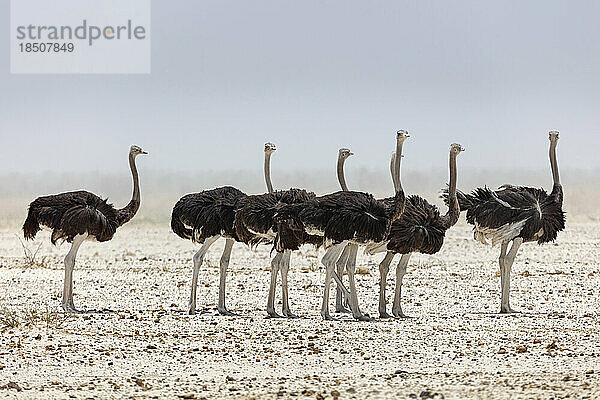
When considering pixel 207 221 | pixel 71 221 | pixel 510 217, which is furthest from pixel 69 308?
pixel 510 217

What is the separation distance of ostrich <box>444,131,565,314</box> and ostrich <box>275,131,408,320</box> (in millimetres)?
2080

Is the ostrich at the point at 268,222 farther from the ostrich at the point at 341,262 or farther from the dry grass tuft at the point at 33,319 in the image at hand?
the dry grass tuft at the point at 33,319

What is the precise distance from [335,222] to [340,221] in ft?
0.22

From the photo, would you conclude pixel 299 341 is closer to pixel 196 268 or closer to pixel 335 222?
pixel 335 222

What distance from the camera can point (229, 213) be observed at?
15648mm

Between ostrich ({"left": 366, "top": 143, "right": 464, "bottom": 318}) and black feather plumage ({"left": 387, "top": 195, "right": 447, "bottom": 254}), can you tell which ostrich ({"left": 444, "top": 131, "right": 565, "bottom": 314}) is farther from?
black feather plumage ({"left": 387, "top": 195, "right": 447, "bottom": 254})

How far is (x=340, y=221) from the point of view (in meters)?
14.1

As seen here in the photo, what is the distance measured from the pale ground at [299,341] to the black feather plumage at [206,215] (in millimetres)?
1175

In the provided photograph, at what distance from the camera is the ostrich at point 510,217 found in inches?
622

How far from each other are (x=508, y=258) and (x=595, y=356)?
175 inches

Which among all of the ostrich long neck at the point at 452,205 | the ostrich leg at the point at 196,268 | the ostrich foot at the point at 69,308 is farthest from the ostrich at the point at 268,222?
the ostrich foot at the point at 69,308

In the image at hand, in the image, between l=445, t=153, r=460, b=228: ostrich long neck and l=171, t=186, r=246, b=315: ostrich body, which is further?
l=171, t=186, r=246, b=315: ostrich body

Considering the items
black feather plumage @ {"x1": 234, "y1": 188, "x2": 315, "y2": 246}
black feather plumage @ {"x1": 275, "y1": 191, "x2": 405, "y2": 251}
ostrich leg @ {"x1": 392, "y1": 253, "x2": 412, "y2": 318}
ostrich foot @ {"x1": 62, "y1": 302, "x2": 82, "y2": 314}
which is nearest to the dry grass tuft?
ostrich foot @ {"x1": 62, "y1": 302, "x2": 82, "y2": 314}

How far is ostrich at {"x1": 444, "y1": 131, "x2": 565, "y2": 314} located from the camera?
51.9 ft
